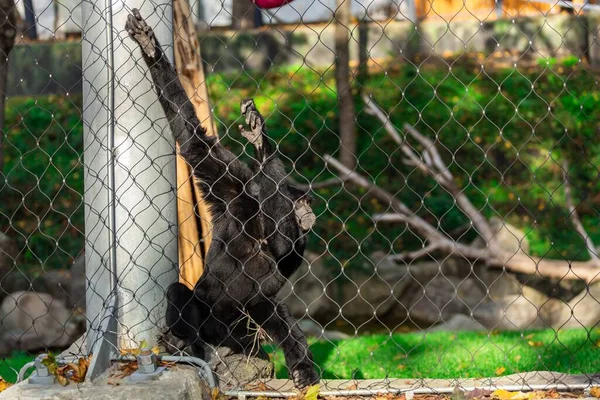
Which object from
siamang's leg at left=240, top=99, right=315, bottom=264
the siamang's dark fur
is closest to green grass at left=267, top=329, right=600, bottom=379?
the siamang's dark fur

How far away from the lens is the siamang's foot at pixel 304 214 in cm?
498

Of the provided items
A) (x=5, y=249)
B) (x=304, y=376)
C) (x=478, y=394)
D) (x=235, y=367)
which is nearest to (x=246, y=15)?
(x=5, y=249)

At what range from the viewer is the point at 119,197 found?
453cm

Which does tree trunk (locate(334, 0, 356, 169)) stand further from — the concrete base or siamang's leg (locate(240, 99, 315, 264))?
the concrete base

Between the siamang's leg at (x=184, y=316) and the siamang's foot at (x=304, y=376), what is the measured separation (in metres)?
0.60

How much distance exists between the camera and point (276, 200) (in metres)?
4.91

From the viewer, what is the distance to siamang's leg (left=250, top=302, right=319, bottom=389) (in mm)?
4789

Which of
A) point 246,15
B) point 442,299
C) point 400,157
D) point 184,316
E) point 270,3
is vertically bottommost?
point 184,316

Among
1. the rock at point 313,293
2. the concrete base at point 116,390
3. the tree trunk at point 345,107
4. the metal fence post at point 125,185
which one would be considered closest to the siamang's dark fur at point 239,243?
the metal fence post at point 125,185

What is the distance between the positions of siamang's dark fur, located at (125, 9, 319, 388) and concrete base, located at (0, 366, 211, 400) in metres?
0.75

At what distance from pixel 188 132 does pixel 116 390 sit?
175 cm

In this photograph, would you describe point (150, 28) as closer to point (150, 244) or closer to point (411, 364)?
point (150, 244)

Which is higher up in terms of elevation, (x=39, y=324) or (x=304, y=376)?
(x=39, y=324)

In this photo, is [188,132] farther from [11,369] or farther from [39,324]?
[39,324]
